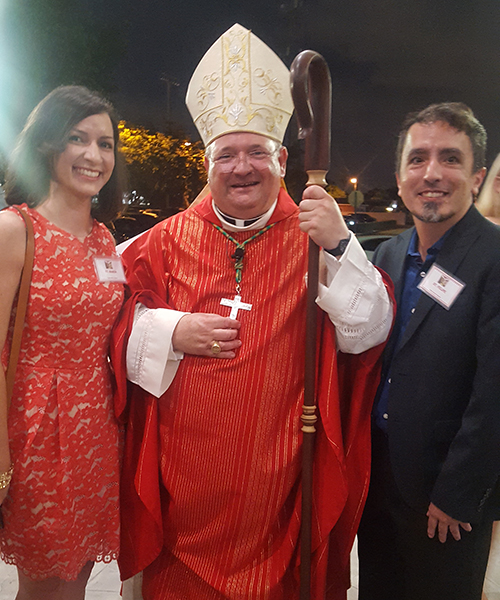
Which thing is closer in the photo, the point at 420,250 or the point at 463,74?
the point at 420,250

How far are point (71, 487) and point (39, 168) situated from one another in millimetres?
1093

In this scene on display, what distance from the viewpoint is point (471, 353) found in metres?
1.38

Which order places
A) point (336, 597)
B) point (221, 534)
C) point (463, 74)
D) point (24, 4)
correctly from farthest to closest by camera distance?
point (24, 4) → point (463, 74) → point (336, 597) → point (221, 534)

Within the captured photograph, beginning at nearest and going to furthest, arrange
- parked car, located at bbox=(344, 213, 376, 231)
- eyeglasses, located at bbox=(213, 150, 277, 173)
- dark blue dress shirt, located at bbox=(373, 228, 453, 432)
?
dark blue dress shirt, located at bbox=(373, 228, 453, 432) → eyeglasses, located at bbox=(213, 150, 277, 173) → parked car, located at bbox=(344, 213, 376, 231)

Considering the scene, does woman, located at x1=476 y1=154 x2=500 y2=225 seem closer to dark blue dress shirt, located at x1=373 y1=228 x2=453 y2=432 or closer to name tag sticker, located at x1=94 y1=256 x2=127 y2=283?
dark blue dress shirt, located at x1=373 y1=228 x2=453 y2=432

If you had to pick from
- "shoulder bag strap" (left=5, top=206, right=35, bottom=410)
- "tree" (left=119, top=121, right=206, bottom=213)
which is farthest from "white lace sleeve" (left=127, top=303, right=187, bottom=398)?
"tree" (left=119, top=121, right=206, bottom=213)

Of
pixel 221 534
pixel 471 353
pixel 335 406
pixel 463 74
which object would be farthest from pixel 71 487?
pixel 463 74

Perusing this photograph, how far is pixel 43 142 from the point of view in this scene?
1.49 metres

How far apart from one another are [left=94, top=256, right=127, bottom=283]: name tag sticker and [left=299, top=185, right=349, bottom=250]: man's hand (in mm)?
691

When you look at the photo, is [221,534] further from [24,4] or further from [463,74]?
[24,4]

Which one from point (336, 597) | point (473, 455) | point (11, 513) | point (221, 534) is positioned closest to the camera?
point (473, 455)

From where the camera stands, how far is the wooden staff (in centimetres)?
128

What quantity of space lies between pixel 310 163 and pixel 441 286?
0.57 meters

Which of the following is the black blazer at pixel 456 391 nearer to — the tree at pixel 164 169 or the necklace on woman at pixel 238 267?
the necklace on woman at pixel 238 267
